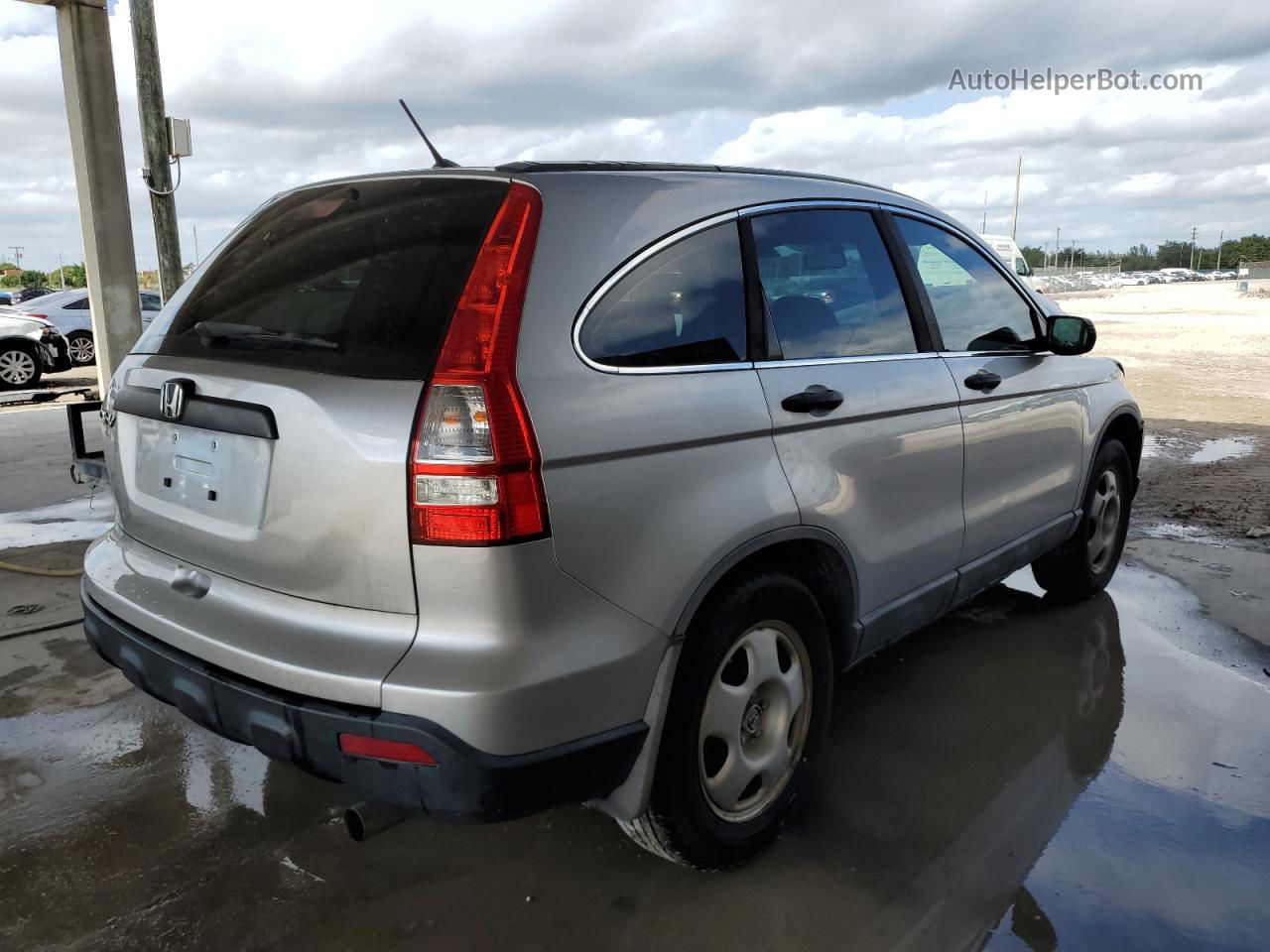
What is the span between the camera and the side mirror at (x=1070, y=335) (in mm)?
3844

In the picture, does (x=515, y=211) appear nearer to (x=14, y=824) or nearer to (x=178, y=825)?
(x=178, y=825)

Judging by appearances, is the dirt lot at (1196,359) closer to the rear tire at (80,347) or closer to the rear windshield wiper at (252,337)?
the rear windshield wiper at (252,337)

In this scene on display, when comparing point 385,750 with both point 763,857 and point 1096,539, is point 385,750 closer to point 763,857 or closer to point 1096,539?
point 763,857

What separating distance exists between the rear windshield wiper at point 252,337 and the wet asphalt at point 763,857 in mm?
1391

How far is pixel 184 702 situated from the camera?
2.29 metres

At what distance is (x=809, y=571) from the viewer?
108 inches

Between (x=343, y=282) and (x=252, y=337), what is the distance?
260 millimetres

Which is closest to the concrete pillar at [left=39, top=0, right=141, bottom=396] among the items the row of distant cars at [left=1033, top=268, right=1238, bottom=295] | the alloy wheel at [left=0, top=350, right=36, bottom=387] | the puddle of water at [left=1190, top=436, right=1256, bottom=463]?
the alloy wheel at [left=0, top=350, right=36, bottom=387]

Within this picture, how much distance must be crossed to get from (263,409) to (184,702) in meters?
0.73

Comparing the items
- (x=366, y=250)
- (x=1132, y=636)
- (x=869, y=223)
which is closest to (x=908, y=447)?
(x=869, y=223)

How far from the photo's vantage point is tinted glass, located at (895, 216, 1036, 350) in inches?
134

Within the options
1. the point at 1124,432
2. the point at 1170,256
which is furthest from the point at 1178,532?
the point at 1170,256

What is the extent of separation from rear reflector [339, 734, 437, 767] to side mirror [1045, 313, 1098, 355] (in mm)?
3060

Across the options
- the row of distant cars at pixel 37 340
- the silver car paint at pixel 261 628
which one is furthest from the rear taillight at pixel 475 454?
the row of distant cars at pixel 37 340
